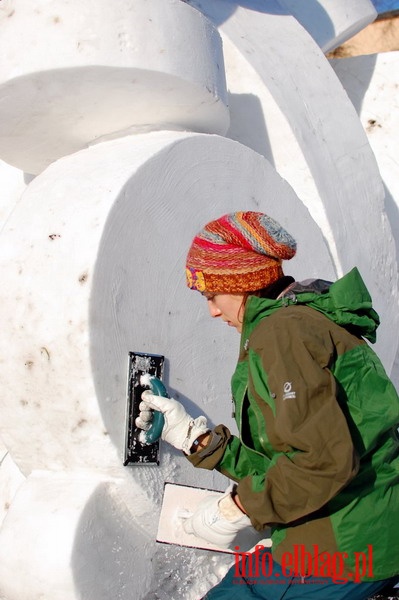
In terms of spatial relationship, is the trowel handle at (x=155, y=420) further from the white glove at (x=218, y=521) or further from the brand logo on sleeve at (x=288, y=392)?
the brand logo on sleeve at (x=288, y=392)

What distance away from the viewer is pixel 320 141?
145 inches

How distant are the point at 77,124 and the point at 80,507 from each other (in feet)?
3.97

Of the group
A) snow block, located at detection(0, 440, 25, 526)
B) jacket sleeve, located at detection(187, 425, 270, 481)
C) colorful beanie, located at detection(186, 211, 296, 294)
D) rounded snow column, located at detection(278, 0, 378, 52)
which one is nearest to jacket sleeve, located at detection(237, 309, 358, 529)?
colorful beanie, located at detection(186, 211, 296, 294)

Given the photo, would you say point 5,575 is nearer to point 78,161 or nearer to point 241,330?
point 241,330

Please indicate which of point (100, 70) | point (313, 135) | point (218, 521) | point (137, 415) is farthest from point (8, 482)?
point (313, 135)

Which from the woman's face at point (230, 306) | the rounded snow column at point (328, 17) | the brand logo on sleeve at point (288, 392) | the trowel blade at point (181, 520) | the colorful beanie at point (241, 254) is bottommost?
the trowel blade at point (181, 520)

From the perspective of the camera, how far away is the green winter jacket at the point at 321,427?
5.58 ft

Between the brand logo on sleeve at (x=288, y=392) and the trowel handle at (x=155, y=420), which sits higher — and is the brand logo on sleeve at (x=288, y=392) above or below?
above

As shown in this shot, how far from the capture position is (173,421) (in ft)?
7.64

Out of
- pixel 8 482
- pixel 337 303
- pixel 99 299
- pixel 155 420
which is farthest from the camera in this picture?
pixel 8 482

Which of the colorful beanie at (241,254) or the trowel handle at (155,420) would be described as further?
the trowel handle at (155,420)

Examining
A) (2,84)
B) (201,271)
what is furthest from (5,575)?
(2,84)

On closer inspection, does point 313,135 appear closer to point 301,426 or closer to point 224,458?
point 224,458

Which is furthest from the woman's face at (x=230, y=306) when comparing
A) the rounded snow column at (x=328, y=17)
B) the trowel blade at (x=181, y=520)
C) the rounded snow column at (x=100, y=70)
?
the rounded snow column at (x=328, y=17)
